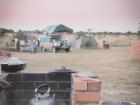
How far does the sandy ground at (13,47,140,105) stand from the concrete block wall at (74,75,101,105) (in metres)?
0.38

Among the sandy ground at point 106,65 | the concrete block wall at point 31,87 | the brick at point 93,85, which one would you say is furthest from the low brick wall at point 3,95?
the brick at point 93,85

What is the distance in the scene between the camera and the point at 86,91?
2486 millimetres

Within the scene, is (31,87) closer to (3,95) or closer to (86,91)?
(3,95)

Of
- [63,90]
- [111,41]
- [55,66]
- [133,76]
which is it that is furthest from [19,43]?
[133,76]

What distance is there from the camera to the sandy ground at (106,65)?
287cm

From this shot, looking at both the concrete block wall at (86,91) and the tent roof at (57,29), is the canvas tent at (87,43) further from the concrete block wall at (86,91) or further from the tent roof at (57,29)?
the concrete block wall at (86,91)

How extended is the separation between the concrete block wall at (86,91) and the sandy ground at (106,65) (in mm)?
381

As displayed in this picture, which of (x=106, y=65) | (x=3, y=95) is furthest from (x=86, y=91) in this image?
(x=3, y=95)

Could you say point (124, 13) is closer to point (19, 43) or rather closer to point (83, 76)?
point (83, 76)

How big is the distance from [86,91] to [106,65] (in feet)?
1.56

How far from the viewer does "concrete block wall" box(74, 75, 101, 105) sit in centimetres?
247

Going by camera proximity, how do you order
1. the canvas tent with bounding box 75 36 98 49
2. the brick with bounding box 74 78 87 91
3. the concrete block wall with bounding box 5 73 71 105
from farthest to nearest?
1. the canvas tent with bounding box 75 36 98 49
2. the concrete block wall with bounding box 5 73 71 105
3. the brick with bounding box 74 78 87 91

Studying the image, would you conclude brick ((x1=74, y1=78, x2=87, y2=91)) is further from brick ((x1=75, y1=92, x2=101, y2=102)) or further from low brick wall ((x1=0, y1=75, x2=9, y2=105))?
low brick wall ((x1=0, y1=75, x2=9, y2=105))

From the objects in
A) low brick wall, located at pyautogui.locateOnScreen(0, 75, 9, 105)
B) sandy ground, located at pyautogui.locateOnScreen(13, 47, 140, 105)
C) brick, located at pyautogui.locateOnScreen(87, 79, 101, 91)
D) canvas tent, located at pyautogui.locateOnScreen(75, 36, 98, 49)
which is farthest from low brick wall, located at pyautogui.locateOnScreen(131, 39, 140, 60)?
low brick wall, located at pyautogui.locateOnScreen(0, 75, 9, 105)
